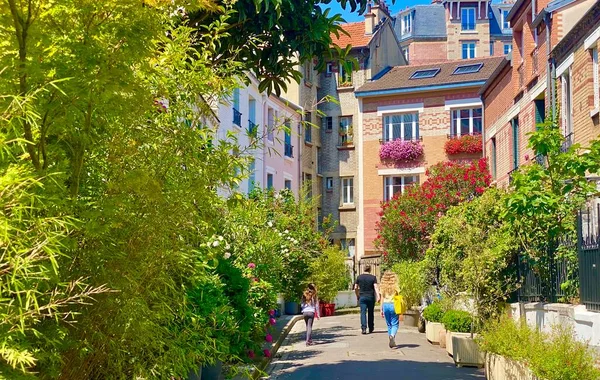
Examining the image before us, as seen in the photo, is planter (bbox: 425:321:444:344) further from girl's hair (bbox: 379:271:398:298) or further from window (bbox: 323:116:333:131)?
window (bbox: 323:116:333:131)

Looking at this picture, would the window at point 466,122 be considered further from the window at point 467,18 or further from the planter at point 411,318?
the window at point 467,18

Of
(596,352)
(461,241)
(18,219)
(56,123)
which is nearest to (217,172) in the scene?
(56,123)

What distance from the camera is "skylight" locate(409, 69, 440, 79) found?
4548 cm

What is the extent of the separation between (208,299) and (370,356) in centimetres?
858

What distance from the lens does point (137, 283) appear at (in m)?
5.28

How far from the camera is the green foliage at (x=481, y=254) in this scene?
53.4 ft

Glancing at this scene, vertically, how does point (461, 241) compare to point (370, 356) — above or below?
above

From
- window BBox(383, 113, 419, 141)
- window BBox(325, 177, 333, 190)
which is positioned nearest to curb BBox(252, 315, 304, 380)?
window BBox(383, 113, 419, 141)

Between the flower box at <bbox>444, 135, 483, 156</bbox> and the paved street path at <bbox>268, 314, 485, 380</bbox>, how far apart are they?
61.4ft

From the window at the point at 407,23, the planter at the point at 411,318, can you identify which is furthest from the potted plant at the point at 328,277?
the window at the point at 407,23

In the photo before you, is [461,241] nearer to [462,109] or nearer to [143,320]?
[143,320]

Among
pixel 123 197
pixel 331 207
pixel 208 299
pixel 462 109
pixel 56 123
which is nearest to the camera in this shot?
pixel 56 123

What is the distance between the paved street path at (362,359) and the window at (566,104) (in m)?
6.04

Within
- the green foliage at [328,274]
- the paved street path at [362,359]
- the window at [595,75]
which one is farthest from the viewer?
the green foliage at [328,274]
